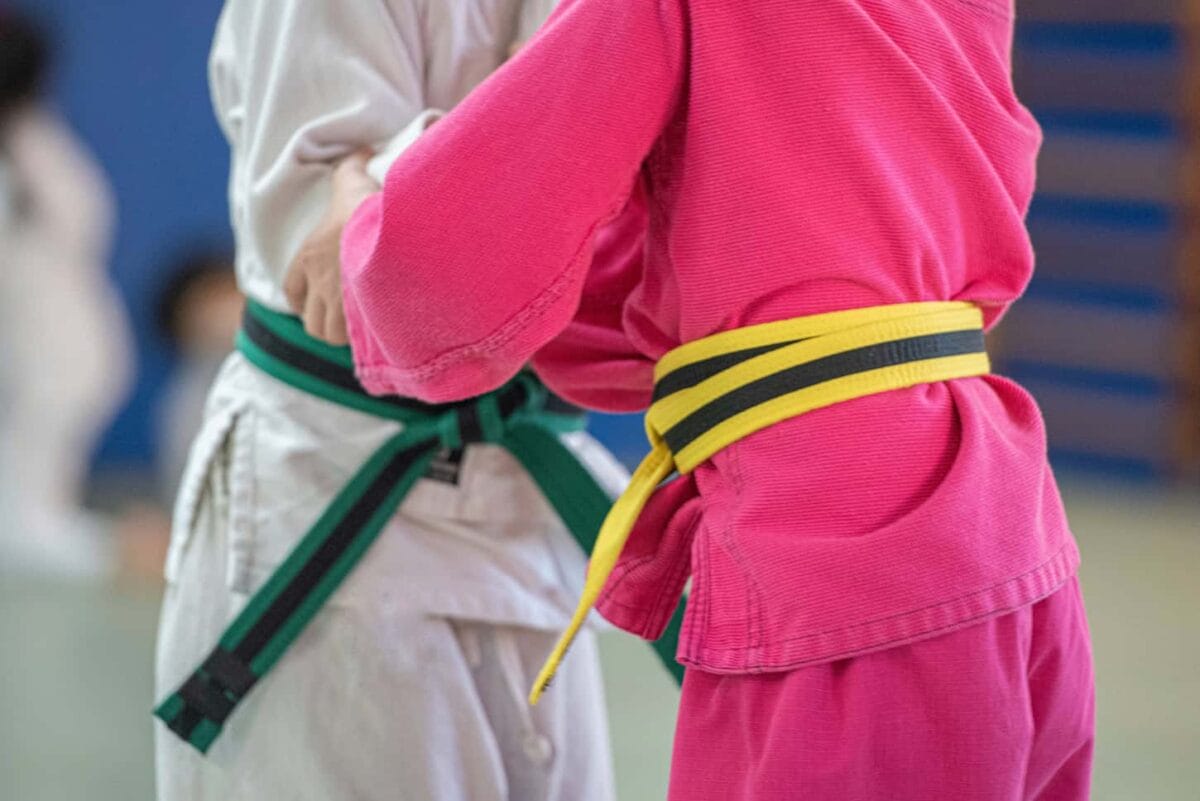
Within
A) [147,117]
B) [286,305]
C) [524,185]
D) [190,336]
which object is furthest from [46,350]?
[524,185]

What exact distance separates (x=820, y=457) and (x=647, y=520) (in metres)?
0.17

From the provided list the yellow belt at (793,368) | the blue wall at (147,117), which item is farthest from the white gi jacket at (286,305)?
the blue wall at (147,117)

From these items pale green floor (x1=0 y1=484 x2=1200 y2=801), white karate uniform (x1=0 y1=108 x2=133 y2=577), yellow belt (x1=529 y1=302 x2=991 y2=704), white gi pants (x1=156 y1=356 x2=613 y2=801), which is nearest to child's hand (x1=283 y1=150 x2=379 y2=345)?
white gi pants (x1=156 y1=356 x2=613 y2=801)

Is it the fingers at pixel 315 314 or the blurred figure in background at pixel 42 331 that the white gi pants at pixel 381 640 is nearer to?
the fingers at pixel 315 314

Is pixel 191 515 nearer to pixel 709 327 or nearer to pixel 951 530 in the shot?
pixel 709 327

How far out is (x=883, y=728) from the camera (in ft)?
2.86

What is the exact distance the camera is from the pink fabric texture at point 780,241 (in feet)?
2.93

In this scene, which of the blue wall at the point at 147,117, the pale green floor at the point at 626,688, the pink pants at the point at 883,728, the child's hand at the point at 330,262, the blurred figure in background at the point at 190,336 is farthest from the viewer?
the blue wall at the point at 147,117

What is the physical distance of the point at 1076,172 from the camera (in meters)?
5.24

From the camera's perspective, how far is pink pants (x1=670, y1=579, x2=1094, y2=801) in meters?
0.87

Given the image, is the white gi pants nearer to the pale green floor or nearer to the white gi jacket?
the white gi jacket

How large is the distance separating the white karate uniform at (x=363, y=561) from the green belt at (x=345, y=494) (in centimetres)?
2

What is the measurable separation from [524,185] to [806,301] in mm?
188

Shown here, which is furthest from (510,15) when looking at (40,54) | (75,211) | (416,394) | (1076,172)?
(1076,172)
